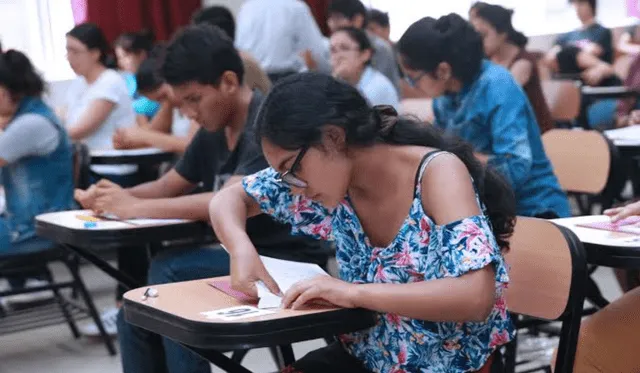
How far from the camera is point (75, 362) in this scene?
4090 mm

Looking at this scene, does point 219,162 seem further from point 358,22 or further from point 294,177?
point 358,22

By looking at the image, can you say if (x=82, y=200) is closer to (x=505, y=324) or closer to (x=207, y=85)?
(x=207, y=85)

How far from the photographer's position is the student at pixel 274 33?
227 inches

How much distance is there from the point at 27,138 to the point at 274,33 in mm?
2031

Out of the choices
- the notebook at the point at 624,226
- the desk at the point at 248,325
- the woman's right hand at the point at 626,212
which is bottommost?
the notebook at the point at 624,226

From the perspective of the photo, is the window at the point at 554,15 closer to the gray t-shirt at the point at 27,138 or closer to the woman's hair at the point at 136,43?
the woman's hair at the point at 136,43

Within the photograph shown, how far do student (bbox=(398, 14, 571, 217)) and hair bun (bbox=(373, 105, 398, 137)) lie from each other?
50.2 inches

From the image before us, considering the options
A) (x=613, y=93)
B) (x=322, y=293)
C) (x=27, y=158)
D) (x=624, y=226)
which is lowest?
(x=613, y=93)

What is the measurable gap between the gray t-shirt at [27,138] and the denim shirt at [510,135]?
1699 mm

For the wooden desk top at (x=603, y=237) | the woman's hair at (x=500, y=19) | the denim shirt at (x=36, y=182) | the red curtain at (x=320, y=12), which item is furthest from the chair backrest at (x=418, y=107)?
the red curtain at (x=320, y=12)

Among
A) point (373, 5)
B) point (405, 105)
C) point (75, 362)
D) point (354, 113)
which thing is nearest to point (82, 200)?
point (75, 362)

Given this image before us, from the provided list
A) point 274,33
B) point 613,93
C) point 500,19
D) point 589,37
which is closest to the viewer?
point 500,19

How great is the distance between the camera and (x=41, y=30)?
24.3 ft

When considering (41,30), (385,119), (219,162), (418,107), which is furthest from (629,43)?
(385,119)
